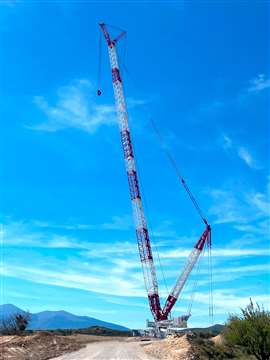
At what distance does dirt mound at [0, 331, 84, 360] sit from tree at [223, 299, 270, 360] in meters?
21.0

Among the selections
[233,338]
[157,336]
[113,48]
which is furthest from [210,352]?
[113,48]

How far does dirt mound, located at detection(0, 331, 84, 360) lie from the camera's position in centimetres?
5627

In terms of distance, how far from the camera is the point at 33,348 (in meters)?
64.5

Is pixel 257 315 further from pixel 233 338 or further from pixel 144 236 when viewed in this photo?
pixel 144 236

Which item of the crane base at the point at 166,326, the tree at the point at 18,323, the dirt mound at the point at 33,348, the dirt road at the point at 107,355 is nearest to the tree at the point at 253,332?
the dirt road at the point at 107,355

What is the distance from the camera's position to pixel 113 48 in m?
127

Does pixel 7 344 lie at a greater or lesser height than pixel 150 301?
lesser

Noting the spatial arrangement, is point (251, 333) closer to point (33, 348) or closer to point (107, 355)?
point (107, 355)

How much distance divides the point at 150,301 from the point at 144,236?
52.5ft

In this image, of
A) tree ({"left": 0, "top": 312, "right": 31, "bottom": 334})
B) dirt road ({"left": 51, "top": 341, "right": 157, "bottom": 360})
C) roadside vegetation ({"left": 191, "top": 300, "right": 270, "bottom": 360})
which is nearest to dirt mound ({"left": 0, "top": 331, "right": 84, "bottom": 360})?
dirt road ({"left": 51, "top": 341, "right": 157, "bottom": 360})

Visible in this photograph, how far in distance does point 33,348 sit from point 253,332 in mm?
28425

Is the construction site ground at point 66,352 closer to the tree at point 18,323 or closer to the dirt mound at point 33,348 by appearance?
the dirt mound at point 33,348

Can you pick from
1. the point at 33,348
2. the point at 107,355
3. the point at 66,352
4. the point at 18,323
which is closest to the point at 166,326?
the point at 18,323

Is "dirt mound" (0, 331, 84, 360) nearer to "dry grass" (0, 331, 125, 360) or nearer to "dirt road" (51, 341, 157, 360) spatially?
"dry grass" (0, 331, 125, 360)
